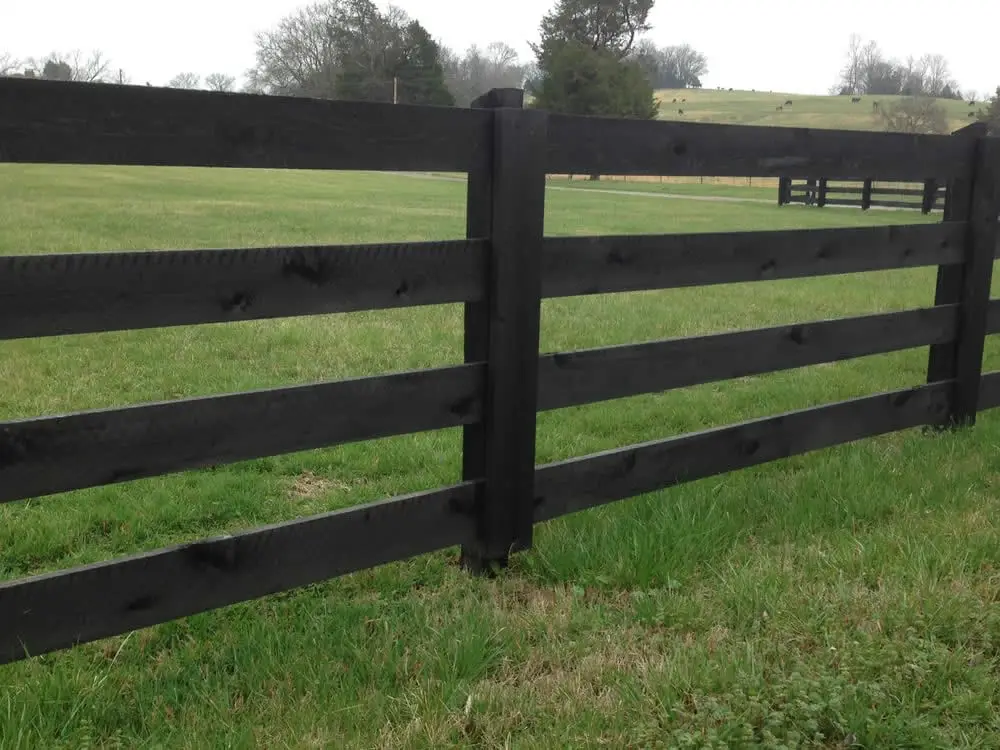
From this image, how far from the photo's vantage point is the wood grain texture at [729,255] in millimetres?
3963

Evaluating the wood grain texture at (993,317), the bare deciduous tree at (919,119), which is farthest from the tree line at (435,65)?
the wood grain texture at (993,317)

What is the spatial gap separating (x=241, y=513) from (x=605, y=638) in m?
2.04

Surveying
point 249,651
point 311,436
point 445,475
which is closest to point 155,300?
point 311,436

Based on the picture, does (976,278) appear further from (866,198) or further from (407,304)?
(866,198)

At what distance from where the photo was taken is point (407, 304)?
347 centimetres

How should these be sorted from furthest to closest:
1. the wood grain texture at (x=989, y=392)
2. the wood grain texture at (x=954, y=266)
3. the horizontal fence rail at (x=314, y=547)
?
the wood grain texture at (x=989, y=392) → the wood grain texture at (x=954, y=266) → the horizontal fence rail at (x=314, y=547)

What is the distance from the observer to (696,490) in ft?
15.1

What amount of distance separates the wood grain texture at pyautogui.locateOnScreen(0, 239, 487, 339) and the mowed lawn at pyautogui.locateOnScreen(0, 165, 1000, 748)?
3.45ft

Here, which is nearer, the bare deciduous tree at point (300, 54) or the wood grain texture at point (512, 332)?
the wood grain texture at point (512, 332)

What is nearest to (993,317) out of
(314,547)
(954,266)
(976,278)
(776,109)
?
(976,278)

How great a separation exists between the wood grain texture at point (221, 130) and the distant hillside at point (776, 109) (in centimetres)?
8374

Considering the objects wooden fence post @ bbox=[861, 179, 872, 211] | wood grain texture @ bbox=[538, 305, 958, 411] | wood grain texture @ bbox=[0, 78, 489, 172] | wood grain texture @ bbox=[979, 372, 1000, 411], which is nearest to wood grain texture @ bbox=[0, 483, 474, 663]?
wood grain texture @ bbox=[538, 305, 958, 411]

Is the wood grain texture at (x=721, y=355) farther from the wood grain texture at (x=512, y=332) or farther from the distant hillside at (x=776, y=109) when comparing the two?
the distant hillside at (x=776, y=109)

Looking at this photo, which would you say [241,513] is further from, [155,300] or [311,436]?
[155,300]
